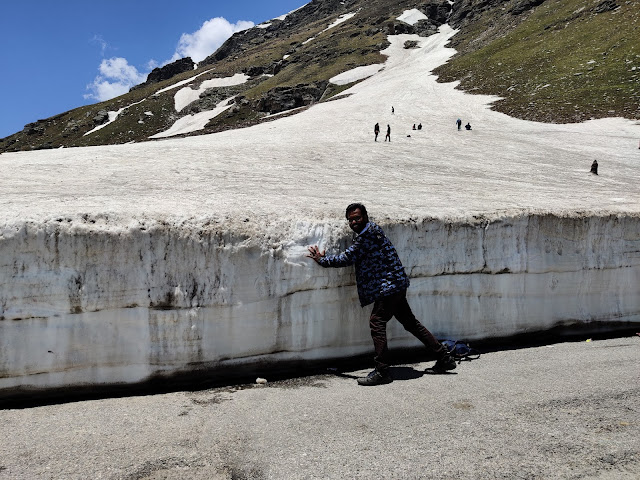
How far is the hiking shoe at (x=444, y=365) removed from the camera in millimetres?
6664

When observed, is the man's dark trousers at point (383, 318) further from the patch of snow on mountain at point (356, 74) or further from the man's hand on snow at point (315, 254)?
the patch of snow on mountain at point (356, 74)

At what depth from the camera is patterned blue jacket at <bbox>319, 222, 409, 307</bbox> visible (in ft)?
20.7

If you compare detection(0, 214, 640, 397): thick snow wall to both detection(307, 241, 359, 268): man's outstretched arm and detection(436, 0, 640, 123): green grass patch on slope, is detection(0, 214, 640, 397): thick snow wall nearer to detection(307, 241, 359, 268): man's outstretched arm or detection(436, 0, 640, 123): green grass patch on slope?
detection(307, 241, 359, 268): man's outstretched arm

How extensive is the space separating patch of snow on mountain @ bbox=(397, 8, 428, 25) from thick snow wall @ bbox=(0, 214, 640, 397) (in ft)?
402

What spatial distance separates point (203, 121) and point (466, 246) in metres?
81.2

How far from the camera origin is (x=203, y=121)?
271 ft

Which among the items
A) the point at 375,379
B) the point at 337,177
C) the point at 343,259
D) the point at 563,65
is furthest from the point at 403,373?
the point at 563,65

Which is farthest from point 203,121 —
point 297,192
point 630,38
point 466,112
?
point 297,192

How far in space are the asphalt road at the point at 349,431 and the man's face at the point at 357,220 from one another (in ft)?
7.13

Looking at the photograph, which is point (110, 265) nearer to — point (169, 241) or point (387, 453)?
point (169, 241)

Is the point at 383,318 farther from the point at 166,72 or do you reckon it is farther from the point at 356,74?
the point at 166,72

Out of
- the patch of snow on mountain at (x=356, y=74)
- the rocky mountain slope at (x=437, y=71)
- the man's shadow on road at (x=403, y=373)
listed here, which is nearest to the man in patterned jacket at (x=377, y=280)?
the man's shadow on road at (x=403, y=373)

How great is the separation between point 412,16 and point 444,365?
13131cm

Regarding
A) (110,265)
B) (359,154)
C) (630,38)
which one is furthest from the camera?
(630,38)
